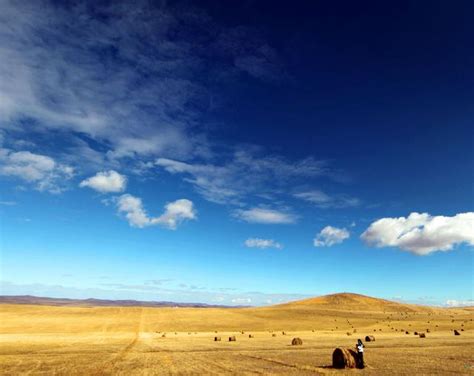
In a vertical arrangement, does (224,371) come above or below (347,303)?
below

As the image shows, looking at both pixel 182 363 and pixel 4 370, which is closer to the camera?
pixel 4 370

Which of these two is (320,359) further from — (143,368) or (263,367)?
(143,368)

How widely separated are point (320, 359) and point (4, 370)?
2212 centimetres

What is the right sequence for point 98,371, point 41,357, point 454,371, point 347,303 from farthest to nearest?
point 347,303 → point 41,357 → point 98,371 → point 454,371

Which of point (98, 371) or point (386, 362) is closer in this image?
point (98, 371)

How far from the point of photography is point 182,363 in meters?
30.0

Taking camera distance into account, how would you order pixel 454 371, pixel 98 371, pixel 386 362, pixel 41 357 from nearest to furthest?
pixel 454 371
pixel 98 371
pixel 386 362
pixel 41 357

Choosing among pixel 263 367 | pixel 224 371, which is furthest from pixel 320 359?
pixel 224 371

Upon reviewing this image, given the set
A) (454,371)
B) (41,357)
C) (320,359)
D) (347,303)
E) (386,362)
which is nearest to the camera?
(454,371)

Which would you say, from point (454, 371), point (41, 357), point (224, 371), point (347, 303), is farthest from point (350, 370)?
point (347, 303)

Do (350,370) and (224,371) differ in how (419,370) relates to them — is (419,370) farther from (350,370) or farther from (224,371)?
(224,371)

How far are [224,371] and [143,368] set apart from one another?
5596 millimetres

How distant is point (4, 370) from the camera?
27000mm

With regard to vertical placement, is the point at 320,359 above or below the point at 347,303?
below
